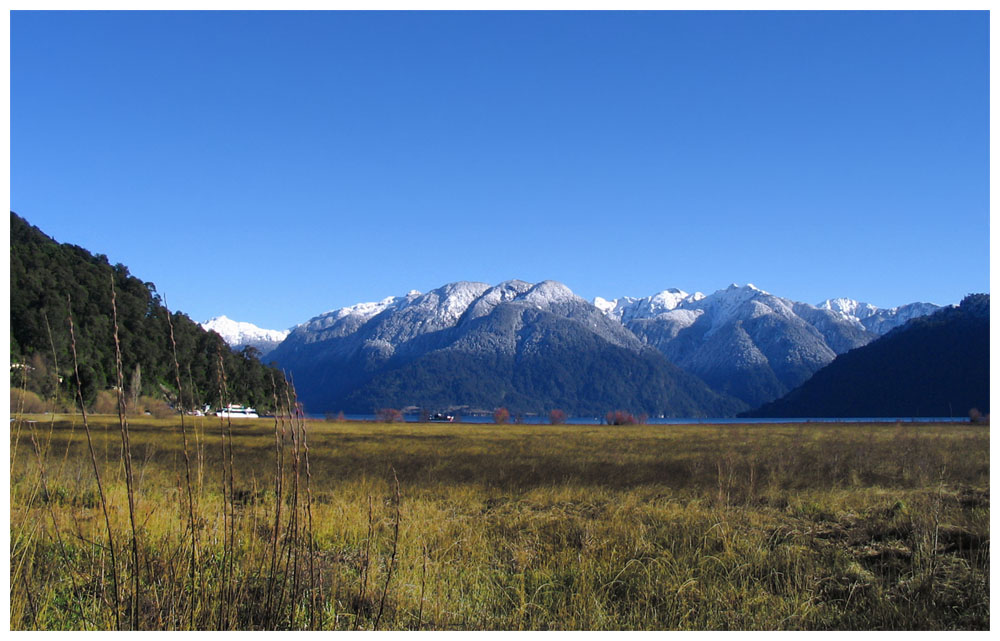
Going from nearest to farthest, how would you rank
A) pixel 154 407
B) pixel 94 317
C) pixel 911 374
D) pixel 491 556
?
pixel 491 556, pixel 94 317, pixel 154 407, pixel 911 374

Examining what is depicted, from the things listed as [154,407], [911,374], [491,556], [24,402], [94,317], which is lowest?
A: [491,556]

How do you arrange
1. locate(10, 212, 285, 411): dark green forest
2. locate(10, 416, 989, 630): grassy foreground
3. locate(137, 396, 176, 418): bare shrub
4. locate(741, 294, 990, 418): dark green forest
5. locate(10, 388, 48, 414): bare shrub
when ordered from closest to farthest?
locate(10, 416, 989, 630): grassy foreground, locate(10, 388, 48, 414): bare shrub, locate(10, 212, 285, 411): dark green forest, locate(137, 396, 176, 418): bare shrub, locate(741, 294, 990, 418): dark green forest

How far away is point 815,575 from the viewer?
6.02 meters

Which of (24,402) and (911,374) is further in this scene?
(911,374)

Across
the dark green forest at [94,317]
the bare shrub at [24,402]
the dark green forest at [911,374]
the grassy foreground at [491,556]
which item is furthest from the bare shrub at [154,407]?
the dark green forest at [911,374]

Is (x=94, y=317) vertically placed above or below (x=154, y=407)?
above

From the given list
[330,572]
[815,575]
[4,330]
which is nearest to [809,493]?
[815,575]

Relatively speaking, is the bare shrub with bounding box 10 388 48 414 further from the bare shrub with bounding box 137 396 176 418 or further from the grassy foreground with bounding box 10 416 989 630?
the bare shrub with bounding box 137 396 176 418

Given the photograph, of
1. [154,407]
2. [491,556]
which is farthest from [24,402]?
[154,407]

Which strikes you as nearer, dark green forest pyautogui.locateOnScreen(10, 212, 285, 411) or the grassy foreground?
the grassy foreground

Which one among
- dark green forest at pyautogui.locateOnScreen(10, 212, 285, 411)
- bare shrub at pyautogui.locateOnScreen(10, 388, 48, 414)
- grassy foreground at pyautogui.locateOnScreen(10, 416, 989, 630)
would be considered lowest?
grassy foreground at pyautogui.locateOnScreen(10, 416, 989, 630)

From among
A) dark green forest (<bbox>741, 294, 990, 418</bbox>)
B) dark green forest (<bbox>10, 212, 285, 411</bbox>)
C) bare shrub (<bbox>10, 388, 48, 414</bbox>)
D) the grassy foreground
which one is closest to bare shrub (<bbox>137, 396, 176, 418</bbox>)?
dark green forest (<bbox>10, 212, 285, 411</bbox>)

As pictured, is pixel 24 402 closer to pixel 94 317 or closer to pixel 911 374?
pixel 94 317
